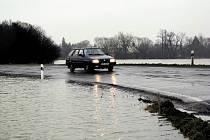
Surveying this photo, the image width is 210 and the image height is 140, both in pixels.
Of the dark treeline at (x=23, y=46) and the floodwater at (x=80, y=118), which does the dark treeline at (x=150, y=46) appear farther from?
the floodwater at (x=80, y=118)

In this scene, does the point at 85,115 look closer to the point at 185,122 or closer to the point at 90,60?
the point at 185,122

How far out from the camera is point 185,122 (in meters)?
8.75

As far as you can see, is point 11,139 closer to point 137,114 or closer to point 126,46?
point 137,114

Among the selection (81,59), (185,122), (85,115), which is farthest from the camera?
(81,59)

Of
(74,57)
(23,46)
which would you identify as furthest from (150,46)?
(74,57)

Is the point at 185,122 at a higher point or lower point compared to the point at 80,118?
higher

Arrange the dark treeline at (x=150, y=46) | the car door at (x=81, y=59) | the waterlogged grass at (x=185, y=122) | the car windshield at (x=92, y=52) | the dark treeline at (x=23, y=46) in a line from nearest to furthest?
the waterlogged grass at (x=185, y=122), the car door at (x=81, y=59), the car windshield at (x=92, y=52), the dark treeline at (x=23, y=46), the dark treeline at (x=150, y=46)

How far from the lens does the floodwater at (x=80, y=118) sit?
8250 mm

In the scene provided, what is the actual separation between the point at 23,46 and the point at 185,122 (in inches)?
2586

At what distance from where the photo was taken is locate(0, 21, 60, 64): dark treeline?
70875 millimetres

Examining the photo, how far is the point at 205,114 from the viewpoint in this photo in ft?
32.8

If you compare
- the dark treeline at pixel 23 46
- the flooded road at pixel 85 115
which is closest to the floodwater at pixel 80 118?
the flooded road at pixel 85 115

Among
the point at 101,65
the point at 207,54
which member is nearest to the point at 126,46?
the point at 207,54

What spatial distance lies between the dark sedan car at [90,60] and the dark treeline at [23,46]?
39.7m
